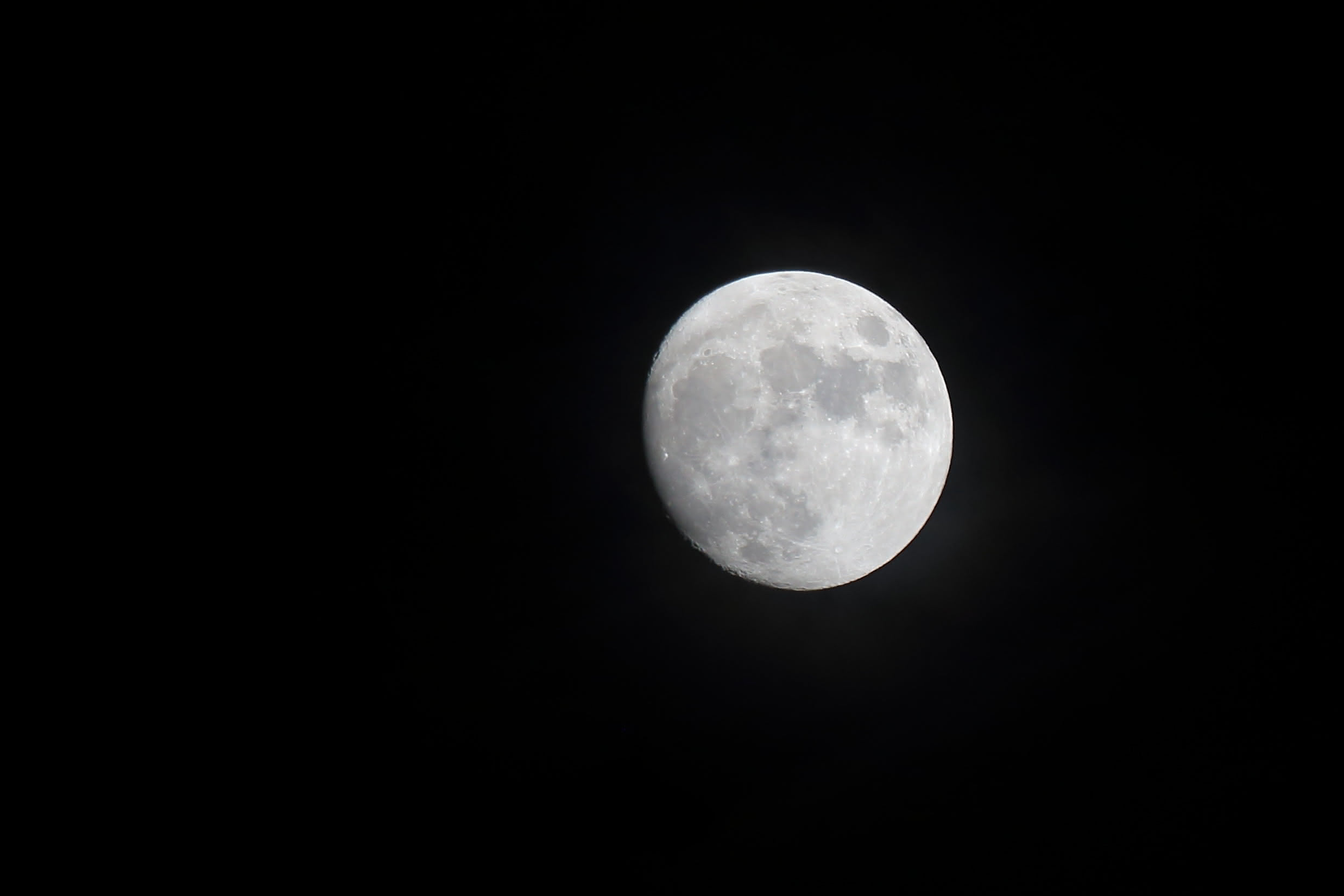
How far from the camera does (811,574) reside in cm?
249

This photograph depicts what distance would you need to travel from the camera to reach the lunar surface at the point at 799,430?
2244 millimetres

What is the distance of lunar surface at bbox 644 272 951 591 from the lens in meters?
2.24

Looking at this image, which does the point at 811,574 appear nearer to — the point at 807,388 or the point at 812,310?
the point at 807,388

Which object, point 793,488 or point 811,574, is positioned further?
point 811,574

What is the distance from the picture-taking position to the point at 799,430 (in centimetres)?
223

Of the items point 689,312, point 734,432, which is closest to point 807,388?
point 734,432

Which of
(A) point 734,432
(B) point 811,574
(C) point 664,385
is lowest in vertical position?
(B) point 811,574

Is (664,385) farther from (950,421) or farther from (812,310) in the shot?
(950,421)

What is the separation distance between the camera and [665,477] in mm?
2494

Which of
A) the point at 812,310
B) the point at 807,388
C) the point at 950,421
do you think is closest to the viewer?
the point at 807,388

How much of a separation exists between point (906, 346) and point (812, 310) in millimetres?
389

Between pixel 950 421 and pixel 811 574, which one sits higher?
pixel 950 421

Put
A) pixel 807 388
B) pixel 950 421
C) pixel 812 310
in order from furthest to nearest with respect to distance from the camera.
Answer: pixel 950 421 < pixel 812 310 < pixel 807 388

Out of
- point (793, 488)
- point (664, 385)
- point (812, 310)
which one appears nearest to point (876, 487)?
point (793, 488)
